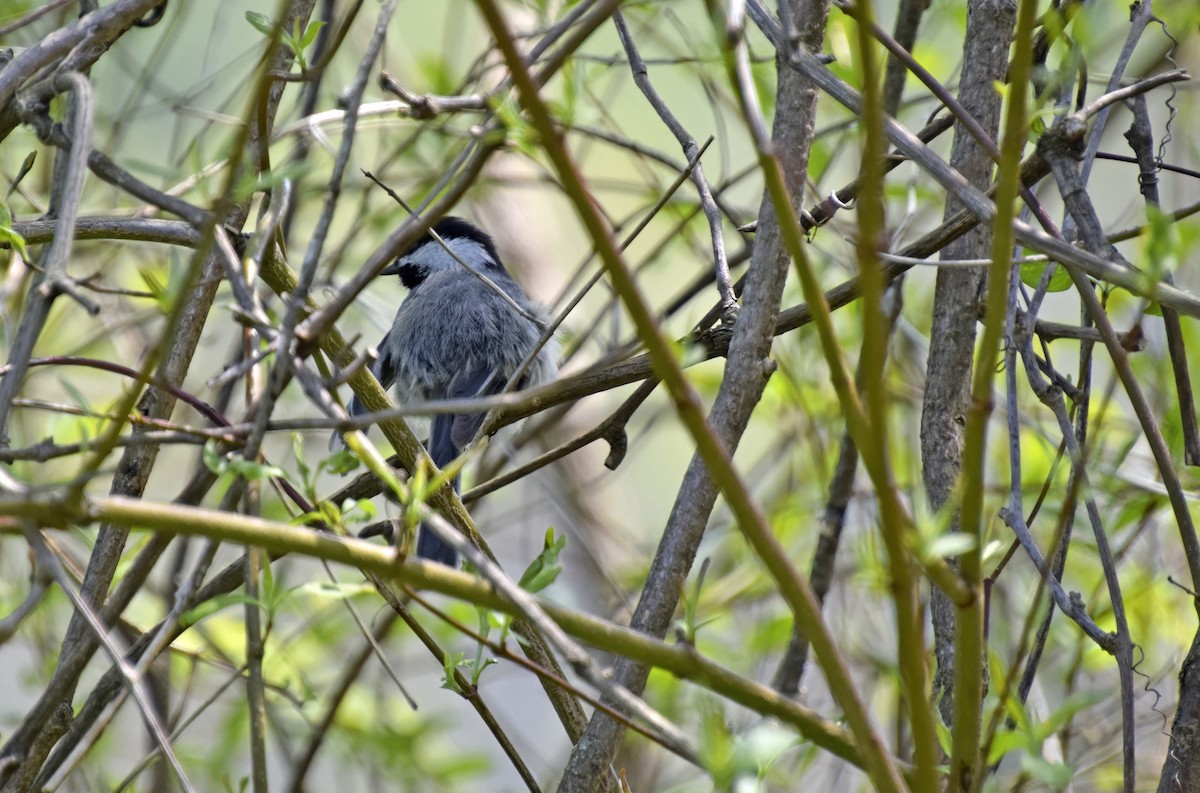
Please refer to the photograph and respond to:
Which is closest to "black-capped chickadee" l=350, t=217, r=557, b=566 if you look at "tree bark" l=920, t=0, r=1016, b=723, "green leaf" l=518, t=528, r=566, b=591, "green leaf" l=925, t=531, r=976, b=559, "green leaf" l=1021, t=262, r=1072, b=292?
"tree bark" l=920, t=0, r=1016, b=723

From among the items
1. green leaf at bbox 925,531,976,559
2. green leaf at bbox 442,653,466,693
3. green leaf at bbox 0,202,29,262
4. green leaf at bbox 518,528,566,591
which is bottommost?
green leaf at bbox 925,531,976,559

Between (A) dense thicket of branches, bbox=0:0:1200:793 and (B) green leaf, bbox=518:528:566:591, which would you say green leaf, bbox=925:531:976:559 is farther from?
(B) green leaf, bbox=518:528:566:591

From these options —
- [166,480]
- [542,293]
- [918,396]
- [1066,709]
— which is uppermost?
[542,293]

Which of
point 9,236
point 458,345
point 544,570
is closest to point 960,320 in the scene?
point 544,570

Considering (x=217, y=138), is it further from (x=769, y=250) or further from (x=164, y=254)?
(x=769, y=250)

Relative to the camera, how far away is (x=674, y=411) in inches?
83.7

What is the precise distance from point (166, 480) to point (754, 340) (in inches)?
134

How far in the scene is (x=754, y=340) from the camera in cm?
143

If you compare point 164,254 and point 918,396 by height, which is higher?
point 164,254

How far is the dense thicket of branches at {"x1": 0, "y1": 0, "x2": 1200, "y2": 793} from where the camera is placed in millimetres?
930

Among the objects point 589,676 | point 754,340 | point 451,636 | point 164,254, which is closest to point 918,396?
point 451,636

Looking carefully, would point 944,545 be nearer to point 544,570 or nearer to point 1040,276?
point 544,570

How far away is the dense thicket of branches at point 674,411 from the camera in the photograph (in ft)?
3.05

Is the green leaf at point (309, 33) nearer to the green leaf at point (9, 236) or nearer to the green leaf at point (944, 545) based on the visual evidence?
the green leaf at point (9, 236)
